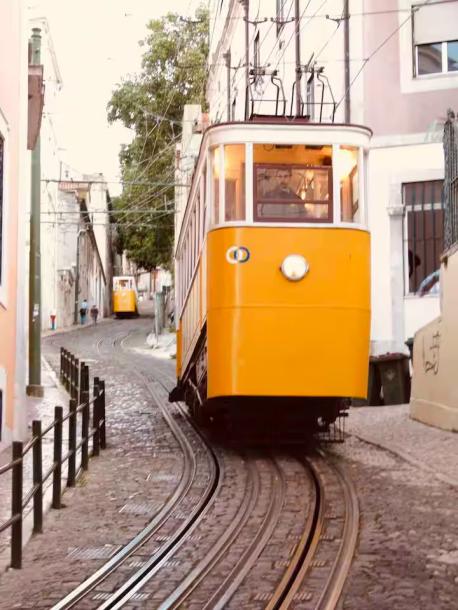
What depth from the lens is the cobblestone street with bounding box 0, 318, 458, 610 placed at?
5.49 meters

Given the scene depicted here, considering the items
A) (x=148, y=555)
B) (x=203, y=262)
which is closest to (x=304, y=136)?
(x=203, y=262)

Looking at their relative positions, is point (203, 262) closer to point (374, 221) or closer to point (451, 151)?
point (451, 151)

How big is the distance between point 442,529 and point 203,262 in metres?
5.03

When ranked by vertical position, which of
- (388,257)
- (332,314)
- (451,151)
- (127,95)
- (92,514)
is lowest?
(92,514)

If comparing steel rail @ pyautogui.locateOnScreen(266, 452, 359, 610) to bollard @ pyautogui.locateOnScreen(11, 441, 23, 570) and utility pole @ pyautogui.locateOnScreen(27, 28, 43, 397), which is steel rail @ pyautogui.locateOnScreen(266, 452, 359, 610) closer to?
bollard @ pyautogui.locateOnScreen(11, 441, 23, 570)

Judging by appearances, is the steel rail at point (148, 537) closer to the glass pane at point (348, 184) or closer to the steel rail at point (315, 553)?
the steel rail at point (315, 553)

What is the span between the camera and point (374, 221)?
1791cm

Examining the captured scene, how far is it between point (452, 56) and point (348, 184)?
Result: 8.64 meters

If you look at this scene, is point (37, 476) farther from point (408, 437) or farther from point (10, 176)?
point (408, 437)

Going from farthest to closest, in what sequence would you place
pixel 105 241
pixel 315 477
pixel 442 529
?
pixel 105 241, pixel 315 477, pixel 442 529

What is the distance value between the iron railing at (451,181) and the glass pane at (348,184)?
300 cm

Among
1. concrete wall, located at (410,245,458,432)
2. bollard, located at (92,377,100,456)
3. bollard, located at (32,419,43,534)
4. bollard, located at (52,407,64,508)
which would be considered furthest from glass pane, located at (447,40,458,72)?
bollard, located at (32,419,43,534)

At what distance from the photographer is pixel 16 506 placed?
19.9 ft

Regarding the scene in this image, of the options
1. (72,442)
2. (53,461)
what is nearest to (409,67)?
(72,442)
